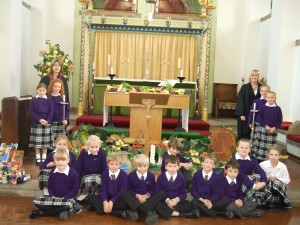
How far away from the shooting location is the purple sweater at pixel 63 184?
4.75 meters

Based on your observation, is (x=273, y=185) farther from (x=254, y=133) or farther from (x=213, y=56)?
(x=213, y=56)

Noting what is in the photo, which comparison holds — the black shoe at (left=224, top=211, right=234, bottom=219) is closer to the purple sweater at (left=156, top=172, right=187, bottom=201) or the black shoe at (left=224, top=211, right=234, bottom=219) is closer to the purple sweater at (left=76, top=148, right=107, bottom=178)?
the purple sweater at (left=156, top=172, right=187, bottom=201)

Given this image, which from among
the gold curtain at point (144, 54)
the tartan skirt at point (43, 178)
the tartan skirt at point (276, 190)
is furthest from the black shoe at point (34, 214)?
the gold curtain at point (144, 54)

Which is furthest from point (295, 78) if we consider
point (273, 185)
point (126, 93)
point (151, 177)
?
point (151, 177)

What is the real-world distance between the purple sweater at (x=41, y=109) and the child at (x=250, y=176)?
2883mm

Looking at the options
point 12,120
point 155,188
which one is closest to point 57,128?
point 12,120

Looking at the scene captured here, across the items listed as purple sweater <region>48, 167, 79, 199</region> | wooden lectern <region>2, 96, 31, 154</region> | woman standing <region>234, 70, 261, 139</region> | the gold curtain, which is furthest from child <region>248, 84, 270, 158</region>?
the gold curtain

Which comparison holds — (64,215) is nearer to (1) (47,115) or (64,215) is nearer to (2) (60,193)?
(2) (60,193)

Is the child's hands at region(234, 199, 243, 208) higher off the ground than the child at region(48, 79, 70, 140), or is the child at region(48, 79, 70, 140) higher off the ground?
the child at region(48, 79, 70, 140)

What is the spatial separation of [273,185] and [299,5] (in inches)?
229

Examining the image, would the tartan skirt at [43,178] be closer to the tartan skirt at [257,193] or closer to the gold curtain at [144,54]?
the tartan skirt at [257,193]

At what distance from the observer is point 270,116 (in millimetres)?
6434

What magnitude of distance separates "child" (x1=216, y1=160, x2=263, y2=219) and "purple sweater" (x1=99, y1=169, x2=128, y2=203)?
1.16m

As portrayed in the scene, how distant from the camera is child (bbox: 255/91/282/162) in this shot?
641 centimetres
